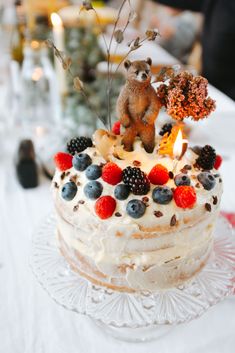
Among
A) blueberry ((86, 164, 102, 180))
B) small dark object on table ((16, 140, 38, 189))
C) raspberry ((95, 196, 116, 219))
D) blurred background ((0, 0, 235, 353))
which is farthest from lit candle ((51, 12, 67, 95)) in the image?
raspberry ((95, 196, 116, 219))

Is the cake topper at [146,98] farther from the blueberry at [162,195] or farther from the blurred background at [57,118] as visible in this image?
the blueberry at [162,195]

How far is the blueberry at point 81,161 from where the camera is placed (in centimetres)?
103

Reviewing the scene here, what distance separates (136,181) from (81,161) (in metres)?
0.17

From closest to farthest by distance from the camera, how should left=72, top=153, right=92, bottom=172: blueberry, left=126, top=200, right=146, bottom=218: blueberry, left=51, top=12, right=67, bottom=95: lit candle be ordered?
left=126, top=200, right=146, bottom=218: blueberry
left=72, top=153, right=92, bottom=172: blueberry
left=51, top=12, right=67, bottom=95: lit candle

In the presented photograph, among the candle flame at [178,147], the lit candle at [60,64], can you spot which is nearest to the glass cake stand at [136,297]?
the candle flame at [178,147]

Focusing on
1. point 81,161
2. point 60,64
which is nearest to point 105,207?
point 81,161

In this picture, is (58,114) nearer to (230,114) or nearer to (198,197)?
(230,114)

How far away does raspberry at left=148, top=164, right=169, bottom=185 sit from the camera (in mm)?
968

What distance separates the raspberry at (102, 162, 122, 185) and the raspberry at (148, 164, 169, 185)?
0.07m

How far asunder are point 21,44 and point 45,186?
1.24m

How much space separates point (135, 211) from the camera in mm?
912

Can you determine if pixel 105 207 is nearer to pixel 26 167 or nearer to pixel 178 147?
pixel 178 147

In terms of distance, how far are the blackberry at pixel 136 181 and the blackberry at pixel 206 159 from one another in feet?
0.58

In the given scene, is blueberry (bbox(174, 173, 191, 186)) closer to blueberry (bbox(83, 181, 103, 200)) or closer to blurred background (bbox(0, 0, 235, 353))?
blueberry (bbox(83, 181, 103, 200))
